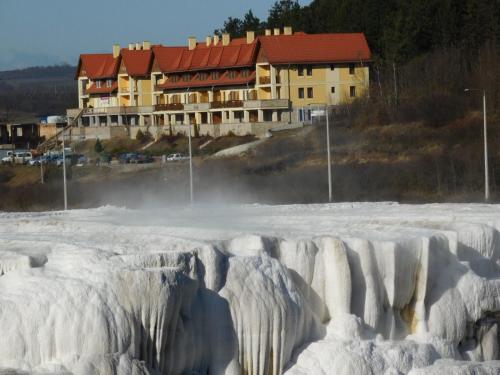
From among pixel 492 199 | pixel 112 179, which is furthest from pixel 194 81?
pixel 492 199

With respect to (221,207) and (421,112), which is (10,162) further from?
(221,207)

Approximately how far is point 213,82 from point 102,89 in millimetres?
11501

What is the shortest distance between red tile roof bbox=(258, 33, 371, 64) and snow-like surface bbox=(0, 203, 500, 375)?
4750cm

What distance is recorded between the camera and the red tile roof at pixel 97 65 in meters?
95.1

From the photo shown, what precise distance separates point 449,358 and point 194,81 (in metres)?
58.7

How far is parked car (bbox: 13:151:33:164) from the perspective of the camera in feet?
269

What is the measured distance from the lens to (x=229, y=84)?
85312 millimetres

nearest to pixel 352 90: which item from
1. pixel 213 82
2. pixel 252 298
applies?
pixel 213 82

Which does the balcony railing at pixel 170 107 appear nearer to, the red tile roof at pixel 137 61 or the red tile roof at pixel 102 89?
the red tile roof at pixel 137 61

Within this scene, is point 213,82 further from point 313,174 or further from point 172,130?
point 313,174

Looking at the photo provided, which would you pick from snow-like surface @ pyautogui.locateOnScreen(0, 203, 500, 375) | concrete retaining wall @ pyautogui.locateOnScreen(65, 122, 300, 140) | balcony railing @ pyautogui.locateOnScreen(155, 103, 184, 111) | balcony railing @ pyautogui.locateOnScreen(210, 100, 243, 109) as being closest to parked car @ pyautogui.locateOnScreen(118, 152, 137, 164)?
concrete retaining wall @ pyautogui.locateOnScreen(65, 122, 300, 140)

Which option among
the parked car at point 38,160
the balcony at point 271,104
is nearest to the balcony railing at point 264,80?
the balcony at point 271,104

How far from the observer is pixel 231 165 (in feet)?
224

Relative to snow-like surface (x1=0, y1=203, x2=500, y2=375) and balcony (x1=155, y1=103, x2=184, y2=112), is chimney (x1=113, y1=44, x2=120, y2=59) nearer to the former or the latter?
balcony (x1=155, y1=103, x2=184, y2=112)
